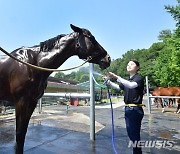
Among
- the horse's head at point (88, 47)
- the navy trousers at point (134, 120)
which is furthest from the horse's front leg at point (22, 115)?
the navy trousers at point (134, 120)

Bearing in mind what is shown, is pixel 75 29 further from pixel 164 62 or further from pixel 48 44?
pixel 164 62

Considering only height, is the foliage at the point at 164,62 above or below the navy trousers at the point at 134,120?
above

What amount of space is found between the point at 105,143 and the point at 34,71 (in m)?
2.52

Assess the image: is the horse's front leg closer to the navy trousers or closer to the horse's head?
the horse's head

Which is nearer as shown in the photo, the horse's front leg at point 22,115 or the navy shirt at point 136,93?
the horse's front leg at point 22,115

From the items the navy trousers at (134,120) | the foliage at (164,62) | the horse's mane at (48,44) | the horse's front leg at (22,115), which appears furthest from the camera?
the foliage at (164,62)

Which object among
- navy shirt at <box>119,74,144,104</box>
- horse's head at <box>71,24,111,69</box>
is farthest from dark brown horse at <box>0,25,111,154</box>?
navy shirt at <box>119,74,144,104</box>

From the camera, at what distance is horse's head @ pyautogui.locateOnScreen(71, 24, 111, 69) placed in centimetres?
324

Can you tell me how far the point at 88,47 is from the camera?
128 inches

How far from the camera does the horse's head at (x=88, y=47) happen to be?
3.24 m

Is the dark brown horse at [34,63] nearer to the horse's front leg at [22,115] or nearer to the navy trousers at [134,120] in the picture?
the horse's front leg at [22,115]

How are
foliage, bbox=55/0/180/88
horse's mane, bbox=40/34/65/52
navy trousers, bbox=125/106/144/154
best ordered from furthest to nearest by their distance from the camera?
foliage, bbox=55/0/180/88 → horse's mane, bbox=40/34/65/52 → navy trousers, bbox=125/106/144/154

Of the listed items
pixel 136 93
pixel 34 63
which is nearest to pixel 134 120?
pixel 136 93

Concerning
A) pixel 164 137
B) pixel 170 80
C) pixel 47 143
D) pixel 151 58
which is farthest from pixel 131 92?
pixel 151 58
